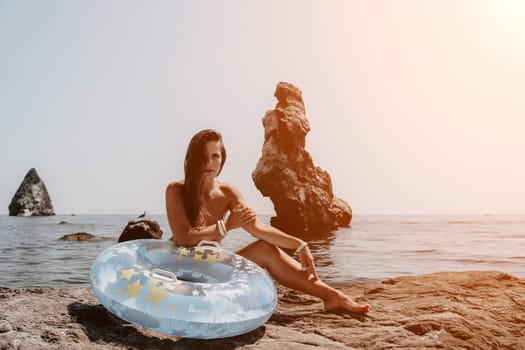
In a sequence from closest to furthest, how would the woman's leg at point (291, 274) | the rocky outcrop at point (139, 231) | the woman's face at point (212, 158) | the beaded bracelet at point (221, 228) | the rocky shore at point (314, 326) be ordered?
the rocky shore at point (314, 326) → the beaded bracelet at point (221, 228) → the woman's face at point (212, 158) → the woman's leg at point (291, 274) → the rocky outcrop at point (139, 231)

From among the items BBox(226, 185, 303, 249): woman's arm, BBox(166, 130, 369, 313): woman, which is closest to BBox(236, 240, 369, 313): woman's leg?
BBox(166, 130, 369, 313): woman

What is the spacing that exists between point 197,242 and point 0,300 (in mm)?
1588

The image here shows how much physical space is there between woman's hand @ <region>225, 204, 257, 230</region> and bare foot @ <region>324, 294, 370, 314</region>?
1.08m

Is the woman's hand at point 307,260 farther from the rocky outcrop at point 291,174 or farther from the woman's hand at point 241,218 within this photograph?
the rocky outcrop at point 291,174

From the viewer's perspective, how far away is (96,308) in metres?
Answer: 3.48

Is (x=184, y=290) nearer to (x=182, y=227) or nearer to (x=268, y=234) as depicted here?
(x=182, y=227)

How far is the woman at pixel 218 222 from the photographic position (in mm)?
3734

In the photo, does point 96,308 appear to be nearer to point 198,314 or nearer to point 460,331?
point 198,314

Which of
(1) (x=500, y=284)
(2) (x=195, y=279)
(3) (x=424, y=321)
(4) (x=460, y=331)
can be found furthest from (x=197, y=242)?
(1) (x=500, y=284)

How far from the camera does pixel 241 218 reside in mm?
3764

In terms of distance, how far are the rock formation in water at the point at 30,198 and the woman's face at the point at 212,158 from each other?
354 feet

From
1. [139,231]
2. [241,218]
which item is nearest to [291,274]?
[241,218]

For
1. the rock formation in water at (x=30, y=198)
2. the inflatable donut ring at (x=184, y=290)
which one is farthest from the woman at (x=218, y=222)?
the rock formation in water at (x=30, y=198)

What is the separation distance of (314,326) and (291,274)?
0.52 m
